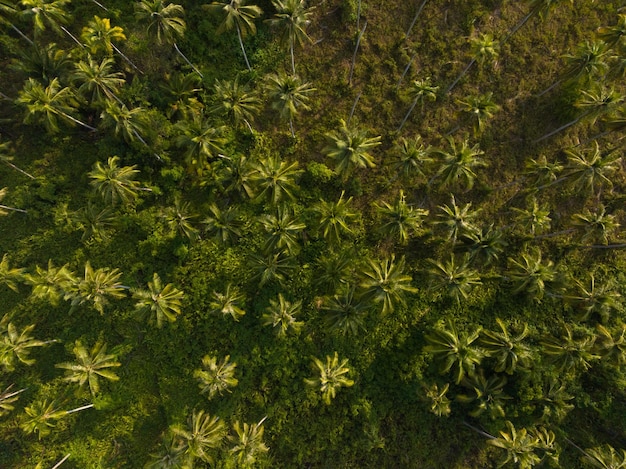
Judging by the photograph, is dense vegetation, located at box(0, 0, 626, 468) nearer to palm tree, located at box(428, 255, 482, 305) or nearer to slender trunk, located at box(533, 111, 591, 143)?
palm tree, located at box(428, 255, 482, 305)

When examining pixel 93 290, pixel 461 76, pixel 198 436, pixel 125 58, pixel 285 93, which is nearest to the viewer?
pixel 198 436

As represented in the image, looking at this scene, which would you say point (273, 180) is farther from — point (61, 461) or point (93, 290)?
point (61, 461)

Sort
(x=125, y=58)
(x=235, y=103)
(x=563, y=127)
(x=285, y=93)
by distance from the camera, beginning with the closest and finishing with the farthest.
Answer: (x=285, y=93) < (x=235, y=103) < (x=125, y=58) < (x=563, y=127)

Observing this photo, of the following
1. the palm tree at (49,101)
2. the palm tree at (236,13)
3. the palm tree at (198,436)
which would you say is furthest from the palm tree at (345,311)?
the palm tree at (49,101)

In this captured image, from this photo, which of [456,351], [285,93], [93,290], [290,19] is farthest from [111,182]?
[456,351]

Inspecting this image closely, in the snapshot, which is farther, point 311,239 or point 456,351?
point 311,239

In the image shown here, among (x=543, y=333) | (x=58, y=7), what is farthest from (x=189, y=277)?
(x=543, y=333)

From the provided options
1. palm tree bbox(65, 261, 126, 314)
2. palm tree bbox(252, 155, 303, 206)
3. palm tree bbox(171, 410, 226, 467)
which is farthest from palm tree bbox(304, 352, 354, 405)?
palm tree bbox(65, 261, 126, 314)
